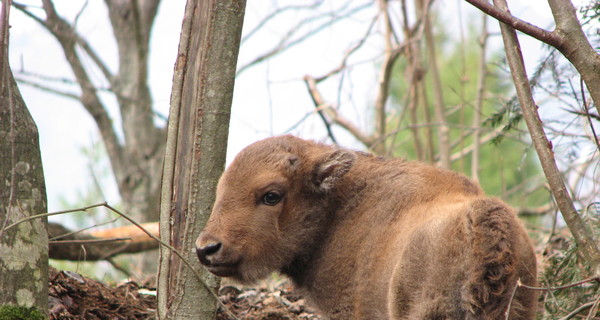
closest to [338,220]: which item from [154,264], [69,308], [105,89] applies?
[69,308]

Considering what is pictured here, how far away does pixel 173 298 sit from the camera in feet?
16.9

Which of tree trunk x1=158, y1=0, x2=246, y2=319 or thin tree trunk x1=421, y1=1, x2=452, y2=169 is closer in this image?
tree trunk x1=158, y1=0, x2=246, y2=319

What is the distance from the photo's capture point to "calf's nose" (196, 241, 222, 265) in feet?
16.4

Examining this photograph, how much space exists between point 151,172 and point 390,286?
12.3 m

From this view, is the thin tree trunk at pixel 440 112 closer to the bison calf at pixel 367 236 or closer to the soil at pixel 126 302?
the soil at pixel 126 302

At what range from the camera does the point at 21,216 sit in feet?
14.3

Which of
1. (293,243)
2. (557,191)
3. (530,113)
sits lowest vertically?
(293,243)

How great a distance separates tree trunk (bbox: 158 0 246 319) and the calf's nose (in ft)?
0.69

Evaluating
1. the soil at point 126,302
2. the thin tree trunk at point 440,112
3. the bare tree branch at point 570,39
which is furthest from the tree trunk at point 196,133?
the thin tree trunk at point 440,112

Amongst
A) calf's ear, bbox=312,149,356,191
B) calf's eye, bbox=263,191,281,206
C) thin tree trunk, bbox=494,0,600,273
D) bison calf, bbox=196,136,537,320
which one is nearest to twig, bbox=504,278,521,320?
bison calf, bbox=196,136,537,320

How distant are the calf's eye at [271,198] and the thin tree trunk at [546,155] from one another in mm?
2038

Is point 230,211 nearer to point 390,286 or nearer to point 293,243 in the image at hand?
point 293,243

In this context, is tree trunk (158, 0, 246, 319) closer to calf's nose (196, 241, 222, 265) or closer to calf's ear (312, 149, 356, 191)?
calf's nose (196, 241, 222, 265)

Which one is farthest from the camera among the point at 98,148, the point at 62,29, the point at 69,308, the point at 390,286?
the point at 98,148
